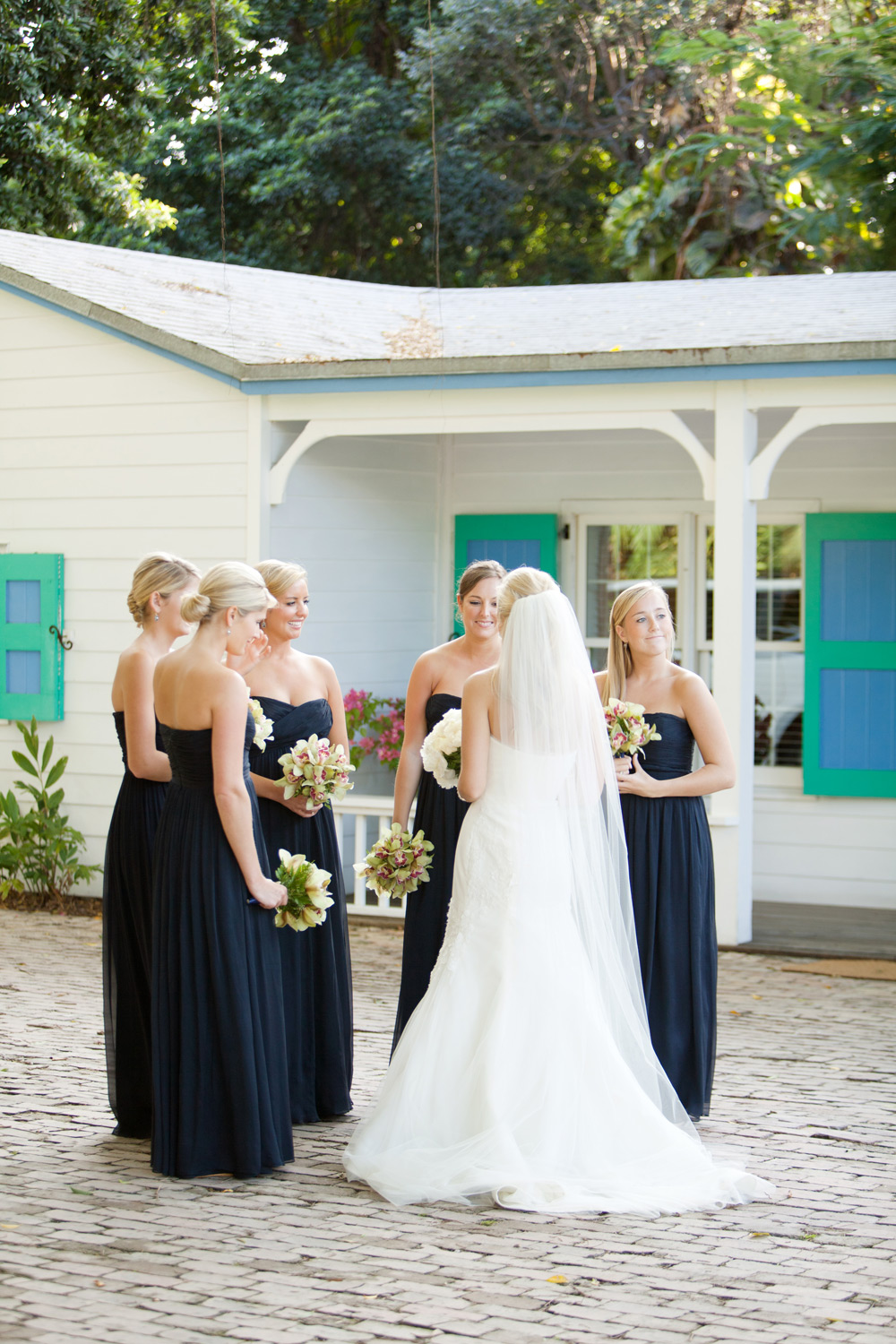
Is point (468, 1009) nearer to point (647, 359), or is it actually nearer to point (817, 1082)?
point (817, 1082)

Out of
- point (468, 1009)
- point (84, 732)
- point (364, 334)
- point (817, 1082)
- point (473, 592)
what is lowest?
point (817, 1082)

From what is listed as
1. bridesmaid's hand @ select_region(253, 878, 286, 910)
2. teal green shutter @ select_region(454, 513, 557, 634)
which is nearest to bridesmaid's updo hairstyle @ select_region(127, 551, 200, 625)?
bridesmaid's hand @ select_region(253, 878, 286, 910)

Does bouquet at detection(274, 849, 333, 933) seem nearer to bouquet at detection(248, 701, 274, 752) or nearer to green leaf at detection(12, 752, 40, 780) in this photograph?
bouquet at detection(248, 701, 274, 752)

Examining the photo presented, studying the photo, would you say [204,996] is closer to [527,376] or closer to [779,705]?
[527,376]

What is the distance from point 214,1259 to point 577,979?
4.53 ft

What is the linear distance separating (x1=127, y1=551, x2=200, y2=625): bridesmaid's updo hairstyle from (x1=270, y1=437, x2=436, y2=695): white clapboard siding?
444 cm

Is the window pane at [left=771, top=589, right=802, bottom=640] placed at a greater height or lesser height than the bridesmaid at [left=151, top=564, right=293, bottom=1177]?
greater

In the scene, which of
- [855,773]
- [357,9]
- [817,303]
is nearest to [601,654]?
[855,773]

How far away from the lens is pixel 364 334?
1151cm

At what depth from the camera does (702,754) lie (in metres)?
5.64

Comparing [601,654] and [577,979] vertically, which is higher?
[601,654]

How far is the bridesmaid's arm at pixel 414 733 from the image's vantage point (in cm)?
577

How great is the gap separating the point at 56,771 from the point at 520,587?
5.87m

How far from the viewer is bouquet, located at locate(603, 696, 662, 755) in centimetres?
551
